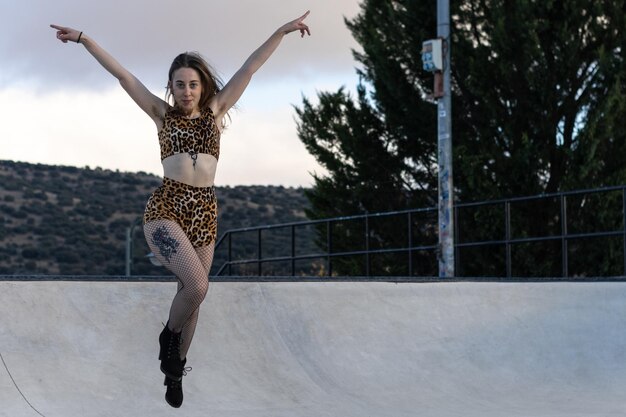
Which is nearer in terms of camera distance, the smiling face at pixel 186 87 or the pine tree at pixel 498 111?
the smiling face at pixel 186 87

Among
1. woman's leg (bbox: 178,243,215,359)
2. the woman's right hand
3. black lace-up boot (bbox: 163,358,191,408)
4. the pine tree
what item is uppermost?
the pine tree

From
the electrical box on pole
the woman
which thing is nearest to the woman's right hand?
the woman

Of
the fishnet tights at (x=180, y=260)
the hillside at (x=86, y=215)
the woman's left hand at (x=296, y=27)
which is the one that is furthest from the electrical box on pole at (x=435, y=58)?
the hillside at (x=86, y=215)

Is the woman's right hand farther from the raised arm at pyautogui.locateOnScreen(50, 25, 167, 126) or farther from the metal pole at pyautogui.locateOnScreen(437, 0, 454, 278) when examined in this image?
the metal pole at pyautogui.locateOnScreen(437, 0, 454, 278)

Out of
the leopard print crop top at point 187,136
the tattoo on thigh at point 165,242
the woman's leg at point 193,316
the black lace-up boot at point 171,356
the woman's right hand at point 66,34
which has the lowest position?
the black lace-up boot at point 171,356

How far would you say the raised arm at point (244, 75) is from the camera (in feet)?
21.8

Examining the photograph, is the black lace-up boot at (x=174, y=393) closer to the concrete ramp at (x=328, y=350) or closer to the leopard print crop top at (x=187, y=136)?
the concrete ramp at (x=328, y=350)

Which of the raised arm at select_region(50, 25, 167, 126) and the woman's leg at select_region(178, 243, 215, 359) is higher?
the raised arm at select_region(50, 25, 167, 126)

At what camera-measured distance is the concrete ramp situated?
7625mm

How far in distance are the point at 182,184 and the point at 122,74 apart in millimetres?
797

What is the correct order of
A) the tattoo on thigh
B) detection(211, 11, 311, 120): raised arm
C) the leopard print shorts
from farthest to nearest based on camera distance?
detection(211, 11, 311, 120): raised arm, the leopard print shorts, the tattoo on thigh

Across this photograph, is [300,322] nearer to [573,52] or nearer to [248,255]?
[573,52]

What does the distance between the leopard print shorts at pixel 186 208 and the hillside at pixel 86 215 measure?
49.0 m

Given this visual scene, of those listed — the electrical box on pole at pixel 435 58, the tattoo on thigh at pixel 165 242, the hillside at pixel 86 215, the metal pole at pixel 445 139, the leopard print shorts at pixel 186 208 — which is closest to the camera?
the tattoo on thigh at pixel 165 242
